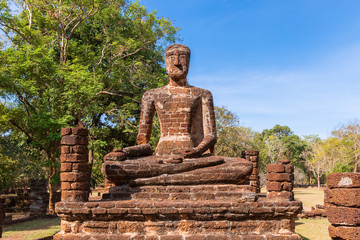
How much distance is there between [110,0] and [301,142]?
5062 cm

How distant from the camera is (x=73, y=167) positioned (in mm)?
6035

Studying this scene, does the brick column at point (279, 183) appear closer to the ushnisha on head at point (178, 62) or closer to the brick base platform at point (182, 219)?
the brick base platform at point (182, 219)

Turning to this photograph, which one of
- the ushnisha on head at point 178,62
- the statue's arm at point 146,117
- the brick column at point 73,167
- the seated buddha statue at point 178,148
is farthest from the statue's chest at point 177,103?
the brick column at point 73,167

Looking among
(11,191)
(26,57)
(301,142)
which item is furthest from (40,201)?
(301,142)

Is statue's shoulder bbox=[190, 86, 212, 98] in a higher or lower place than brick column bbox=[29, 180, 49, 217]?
higher

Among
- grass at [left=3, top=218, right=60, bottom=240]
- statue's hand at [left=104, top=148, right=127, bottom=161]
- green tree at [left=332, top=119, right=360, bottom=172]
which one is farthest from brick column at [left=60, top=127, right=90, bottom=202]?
green tree at [left=332, top=119, right=360, bottom=172]

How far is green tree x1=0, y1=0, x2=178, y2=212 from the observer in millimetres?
15789

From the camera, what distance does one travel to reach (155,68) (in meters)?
22.1

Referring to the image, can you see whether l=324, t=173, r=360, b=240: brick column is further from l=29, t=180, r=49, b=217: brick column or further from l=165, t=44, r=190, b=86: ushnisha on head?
l=29, t=180, r=49, b=217: brick column

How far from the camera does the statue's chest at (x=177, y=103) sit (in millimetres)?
7805

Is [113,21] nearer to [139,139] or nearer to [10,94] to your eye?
[10,94]

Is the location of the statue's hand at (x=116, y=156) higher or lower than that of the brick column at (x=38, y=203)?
higher

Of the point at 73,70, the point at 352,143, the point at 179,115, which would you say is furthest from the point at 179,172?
the point at 352,143

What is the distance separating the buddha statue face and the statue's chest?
0.53 metres
